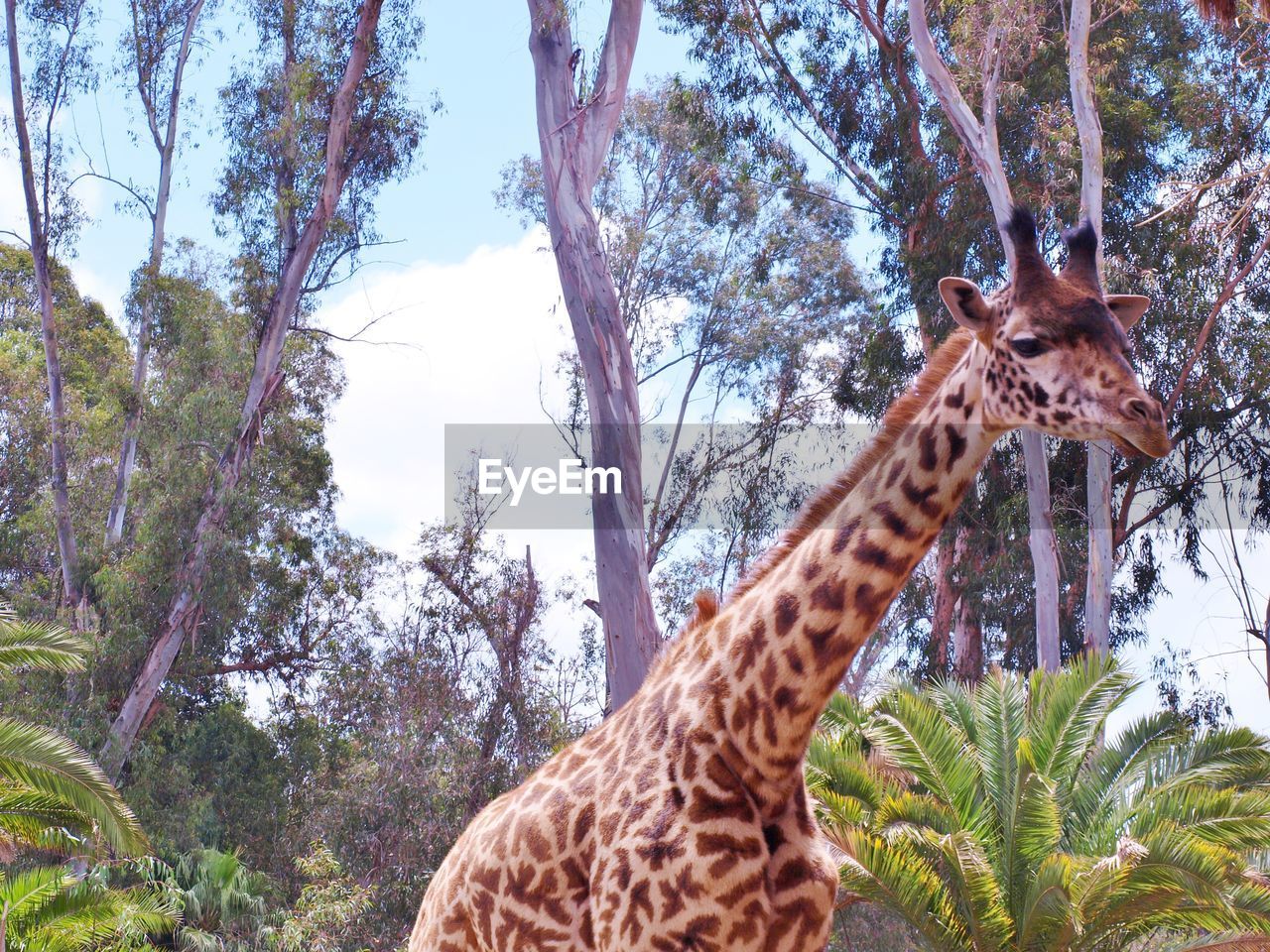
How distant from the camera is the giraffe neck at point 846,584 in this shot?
3.58m

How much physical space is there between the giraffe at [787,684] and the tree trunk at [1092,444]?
13885 millimetres

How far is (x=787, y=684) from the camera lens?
3635 millimetres

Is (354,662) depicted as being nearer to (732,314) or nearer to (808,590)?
(732,314)

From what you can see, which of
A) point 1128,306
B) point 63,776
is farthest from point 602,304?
point 1128,306

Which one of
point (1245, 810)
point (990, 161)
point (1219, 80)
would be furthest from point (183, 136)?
point (1245, 810)

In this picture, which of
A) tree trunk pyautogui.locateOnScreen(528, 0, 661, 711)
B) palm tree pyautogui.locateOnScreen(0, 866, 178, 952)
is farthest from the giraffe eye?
palm tree pyautogui.locateOnScreen(0, 866, 178, 952)

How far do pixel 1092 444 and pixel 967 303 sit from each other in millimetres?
15208

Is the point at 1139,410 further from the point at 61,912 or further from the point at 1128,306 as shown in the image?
the point at 61,912

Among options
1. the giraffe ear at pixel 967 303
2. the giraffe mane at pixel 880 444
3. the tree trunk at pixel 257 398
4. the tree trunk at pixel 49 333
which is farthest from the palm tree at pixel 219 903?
the giraffe ear at pixel 967 303

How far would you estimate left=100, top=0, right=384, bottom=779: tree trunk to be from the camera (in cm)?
2230

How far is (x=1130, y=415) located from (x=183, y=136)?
25.6 metres

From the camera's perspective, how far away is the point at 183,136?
26156 mm

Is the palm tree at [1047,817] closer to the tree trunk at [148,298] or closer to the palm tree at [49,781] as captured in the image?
the palm tree at [49,781]

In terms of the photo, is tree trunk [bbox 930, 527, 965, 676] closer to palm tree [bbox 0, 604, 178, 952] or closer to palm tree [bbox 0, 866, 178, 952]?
palm tree [bbox 0, 604, 178, 952]
